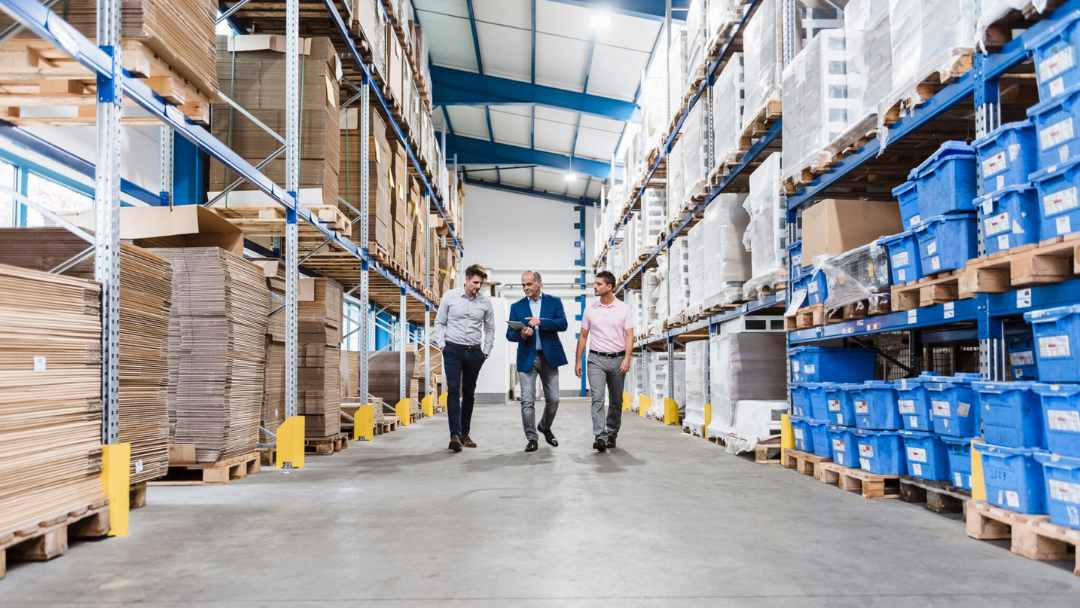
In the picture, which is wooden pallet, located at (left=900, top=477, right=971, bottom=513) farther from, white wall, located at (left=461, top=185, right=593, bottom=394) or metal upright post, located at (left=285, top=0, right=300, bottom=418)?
white wall, located at (left=461, top=185, right=593, bottom=394)

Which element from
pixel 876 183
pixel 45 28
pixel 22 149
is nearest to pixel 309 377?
pixel 22 149

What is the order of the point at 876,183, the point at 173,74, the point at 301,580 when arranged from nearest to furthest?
the point at 301,580 → the point at 173,74 → the point at 876,183

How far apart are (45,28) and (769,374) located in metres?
6.56

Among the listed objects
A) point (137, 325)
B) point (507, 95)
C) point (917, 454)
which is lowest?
point (917, 454)

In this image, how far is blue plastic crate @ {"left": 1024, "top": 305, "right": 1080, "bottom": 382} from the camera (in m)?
3.14

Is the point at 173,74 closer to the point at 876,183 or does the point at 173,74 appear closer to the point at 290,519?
the point at 290,519

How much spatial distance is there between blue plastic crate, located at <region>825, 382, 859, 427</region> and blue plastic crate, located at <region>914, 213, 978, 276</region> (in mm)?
1194

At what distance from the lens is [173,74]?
184 inches

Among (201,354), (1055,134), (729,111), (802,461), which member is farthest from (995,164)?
(201,354)

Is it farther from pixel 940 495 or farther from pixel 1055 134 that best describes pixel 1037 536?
pixel 1055 134

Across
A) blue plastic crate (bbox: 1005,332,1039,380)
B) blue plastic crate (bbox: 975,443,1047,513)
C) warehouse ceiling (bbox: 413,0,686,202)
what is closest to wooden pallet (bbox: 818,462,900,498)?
blue plastic crate (bbox: 1005,332,1039,380)

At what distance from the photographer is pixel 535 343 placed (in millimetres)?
7914

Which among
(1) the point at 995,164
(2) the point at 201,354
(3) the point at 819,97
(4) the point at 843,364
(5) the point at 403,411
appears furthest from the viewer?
(5) the point at 403,411

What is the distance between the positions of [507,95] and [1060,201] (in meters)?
16.2
